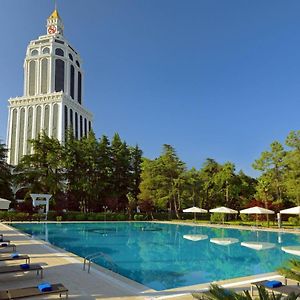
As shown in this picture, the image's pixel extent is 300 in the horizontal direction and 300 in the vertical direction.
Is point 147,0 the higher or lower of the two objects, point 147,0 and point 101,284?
the higher

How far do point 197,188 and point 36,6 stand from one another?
2725 cm

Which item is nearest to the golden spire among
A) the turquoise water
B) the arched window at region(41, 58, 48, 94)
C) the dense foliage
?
the arched window at region(41, 58, 48, 94)

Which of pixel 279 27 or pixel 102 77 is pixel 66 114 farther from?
pixel 279 27

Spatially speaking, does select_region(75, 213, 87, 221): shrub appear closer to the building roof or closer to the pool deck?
the pool deck

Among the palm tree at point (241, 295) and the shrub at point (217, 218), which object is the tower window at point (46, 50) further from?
the palm tree at point (241, 295)

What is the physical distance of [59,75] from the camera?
6869 centimetres

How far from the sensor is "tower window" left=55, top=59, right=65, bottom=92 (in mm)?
67750

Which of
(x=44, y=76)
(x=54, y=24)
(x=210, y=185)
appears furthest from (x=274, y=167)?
(x=54, y=24)

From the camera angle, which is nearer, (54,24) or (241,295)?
(241,295)

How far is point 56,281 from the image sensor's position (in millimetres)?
8219

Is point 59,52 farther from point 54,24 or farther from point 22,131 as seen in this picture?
point 22,131

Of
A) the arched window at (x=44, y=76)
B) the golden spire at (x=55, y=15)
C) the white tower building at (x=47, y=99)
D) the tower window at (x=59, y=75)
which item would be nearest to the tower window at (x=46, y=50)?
the white tower building at (x=47, y=99)

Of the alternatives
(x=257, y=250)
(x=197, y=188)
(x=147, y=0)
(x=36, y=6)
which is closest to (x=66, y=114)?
(x=197, y=188)

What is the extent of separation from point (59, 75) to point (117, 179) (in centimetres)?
3582
